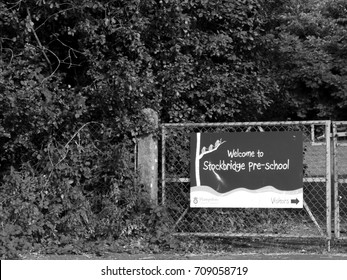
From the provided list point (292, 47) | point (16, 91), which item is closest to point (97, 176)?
point (16, 91)

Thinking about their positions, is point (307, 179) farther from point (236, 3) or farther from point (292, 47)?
point (292, 47)

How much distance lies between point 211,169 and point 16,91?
2725mm

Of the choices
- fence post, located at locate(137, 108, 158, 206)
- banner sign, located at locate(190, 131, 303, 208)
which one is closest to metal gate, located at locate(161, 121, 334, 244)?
fence post, located at locate(137, 108, 158, 206)

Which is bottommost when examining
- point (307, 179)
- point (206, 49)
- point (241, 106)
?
point (307, 179)

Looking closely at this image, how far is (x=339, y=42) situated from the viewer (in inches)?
576

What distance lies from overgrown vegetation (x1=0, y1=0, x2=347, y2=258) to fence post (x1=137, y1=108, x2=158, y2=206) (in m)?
0.10

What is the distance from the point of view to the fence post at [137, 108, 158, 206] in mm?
Answer: 7578

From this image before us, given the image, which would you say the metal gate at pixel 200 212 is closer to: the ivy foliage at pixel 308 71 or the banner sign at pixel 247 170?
the banner sign at pixel 247 170

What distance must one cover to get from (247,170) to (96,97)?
228cm

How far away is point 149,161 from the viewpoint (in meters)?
7.61

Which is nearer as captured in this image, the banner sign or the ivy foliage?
the banner sign

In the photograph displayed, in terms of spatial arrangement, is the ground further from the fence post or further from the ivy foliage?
the ivy foliage

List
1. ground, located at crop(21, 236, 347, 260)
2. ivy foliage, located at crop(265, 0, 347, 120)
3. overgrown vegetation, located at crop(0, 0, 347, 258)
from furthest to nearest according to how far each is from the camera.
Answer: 1. ivy foliage, located at crop(265, 0, 347, 120)
2. overgrown vegetation, located at crop(0, 0, 347, 258)
3. ground, located at crop(21, 236, 347, 260)

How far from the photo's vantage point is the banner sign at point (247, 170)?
7020 millimetres
